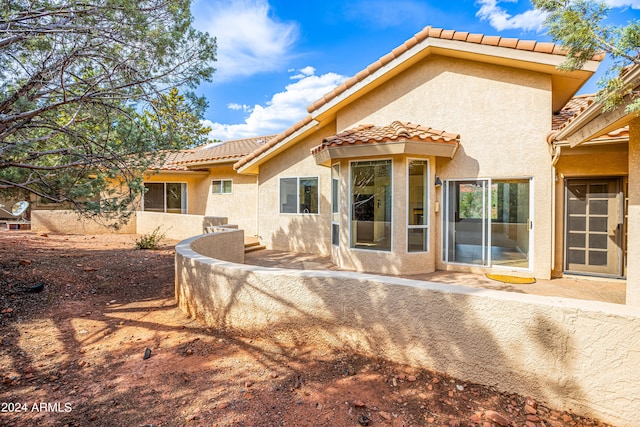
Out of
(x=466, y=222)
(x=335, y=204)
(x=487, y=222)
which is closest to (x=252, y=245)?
(x=335, y=204)

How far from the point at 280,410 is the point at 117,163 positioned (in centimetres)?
657

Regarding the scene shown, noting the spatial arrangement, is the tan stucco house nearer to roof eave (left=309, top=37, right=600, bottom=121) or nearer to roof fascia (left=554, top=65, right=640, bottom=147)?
roof eave (left=309, top=37, right=600, bottom=121)

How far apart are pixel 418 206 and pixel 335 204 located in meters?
2.91

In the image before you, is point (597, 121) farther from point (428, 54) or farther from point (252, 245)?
point (252, 245)

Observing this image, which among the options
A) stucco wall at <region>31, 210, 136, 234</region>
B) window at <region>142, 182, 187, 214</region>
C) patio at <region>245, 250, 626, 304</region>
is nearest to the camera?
patio at <region>245, 250, 626, 304</region>

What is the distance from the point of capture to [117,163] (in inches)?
282

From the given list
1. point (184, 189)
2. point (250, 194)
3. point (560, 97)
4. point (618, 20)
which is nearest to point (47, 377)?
point (618, 20)

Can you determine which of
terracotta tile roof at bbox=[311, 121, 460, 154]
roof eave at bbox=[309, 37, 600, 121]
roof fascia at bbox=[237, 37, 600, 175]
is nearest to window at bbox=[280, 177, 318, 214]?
roof fascia at bbox=[237, 37, 600, 175]

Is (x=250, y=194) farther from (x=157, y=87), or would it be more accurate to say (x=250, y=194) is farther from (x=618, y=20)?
(x=618, y=20)

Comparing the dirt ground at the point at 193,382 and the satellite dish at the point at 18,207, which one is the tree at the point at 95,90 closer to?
the dirt ground at the point at 193,382

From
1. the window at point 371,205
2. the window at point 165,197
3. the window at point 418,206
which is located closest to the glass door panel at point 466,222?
the window at point 418,206

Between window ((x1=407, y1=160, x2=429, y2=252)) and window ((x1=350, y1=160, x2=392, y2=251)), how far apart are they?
1.90 feet

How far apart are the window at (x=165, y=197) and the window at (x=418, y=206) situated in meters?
14.7

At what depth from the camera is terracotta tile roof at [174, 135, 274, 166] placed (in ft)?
55.3
